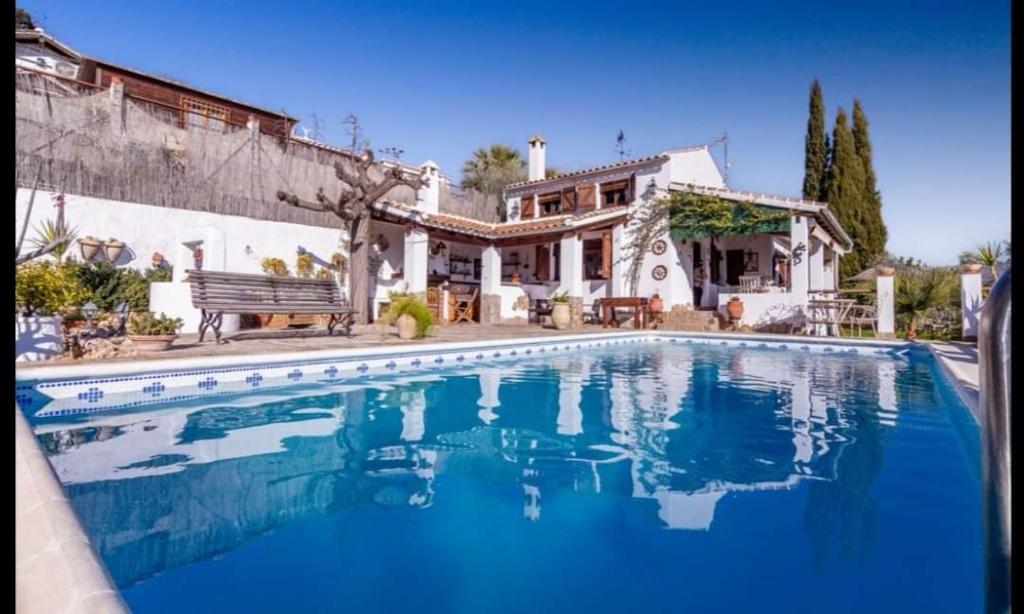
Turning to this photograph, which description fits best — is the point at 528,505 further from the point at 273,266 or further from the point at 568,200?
the point at 568,200

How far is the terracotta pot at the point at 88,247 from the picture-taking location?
360 inches

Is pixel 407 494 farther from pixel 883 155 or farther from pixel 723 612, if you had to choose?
pixel 883 155

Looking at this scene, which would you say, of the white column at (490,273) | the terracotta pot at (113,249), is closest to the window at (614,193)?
the white column at (490,273)

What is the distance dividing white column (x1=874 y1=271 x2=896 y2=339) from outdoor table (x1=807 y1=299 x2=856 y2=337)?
59 centimetres

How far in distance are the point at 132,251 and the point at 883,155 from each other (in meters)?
29.1

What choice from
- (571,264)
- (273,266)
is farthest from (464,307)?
(273,266)

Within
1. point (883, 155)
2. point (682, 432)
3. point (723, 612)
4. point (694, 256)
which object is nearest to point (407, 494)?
point (723, 612)

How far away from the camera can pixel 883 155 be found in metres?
23.5

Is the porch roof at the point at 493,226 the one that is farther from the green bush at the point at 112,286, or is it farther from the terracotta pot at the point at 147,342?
the terracotta pot at the point at 147,342

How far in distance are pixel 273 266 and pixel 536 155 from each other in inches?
457

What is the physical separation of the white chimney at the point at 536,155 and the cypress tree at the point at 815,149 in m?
13.9

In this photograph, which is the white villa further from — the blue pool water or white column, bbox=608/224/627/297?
the blue pool water

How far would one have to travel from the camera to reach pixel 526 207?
19328 millimetres

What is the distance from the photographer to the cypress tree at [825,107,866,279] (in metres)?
22.8
